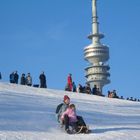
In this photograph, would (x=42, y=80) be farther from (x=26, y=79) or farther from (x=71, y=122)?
(x=71, y=122)

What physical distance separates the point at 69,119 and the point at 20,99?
8298 mm

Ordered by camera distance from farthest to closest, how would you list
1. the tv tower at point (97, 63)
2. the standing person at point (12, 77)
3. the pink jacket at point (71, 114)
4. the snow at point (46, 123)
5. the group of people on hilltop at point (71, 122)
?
the tv tower at point (97, 63), the standing person at point (12, 77), the pink jacket at point (71, 114), the group of people on hilltop at point (71, 122), the snow at point (46, 123)

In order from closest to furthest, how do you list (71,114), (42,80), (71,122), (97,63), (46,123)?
(71,122)
(71,114)
(46,123)
(42,80)
(97,63)

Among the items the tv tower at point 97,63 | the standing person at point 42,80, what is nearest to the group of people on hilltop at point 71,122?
the standing person at point 42,80

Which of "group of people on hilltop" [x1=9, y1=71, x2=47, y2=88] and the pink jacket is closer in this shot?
the pink jacket

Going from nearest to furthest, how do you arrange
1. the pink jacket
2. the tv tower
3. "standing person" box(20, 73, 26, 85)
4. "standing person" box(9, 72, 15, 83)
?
the pink jacket, "standing person" box(9, 72, 15, 83), "standing person" box(20, 73, 26, 85), the tv tower

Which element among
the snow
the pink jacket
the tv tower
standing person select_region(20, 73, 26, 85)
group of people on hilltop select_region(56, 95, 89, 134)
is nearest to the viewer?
the snow

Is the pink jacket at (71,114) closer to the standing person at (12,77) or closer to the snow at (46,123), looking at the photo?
the snow at (46,123)

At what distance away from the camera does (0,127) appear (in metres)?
16.5

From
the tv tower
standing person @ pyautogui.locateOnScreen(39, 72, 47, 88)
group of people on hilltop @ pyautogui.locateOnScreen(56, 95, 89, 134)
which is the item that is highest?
the tv tower

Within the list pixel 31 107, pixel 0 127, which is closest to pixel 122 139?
pixel 0 127

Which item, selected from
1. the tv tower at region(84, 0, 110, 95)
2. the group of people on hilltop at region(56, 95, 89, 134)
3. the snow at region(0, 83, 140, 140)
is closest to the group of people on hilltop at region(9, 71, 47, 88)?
the snow at region(0, 83, 140, 140)

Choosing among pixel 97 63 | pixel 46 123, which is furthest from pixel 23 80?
pixel 97 63

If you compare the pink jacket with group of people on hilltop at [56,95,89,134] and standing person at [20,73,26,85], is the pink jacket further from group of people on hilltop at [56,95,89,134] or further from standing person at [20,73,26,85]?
standing person at [20,73,26,85]
